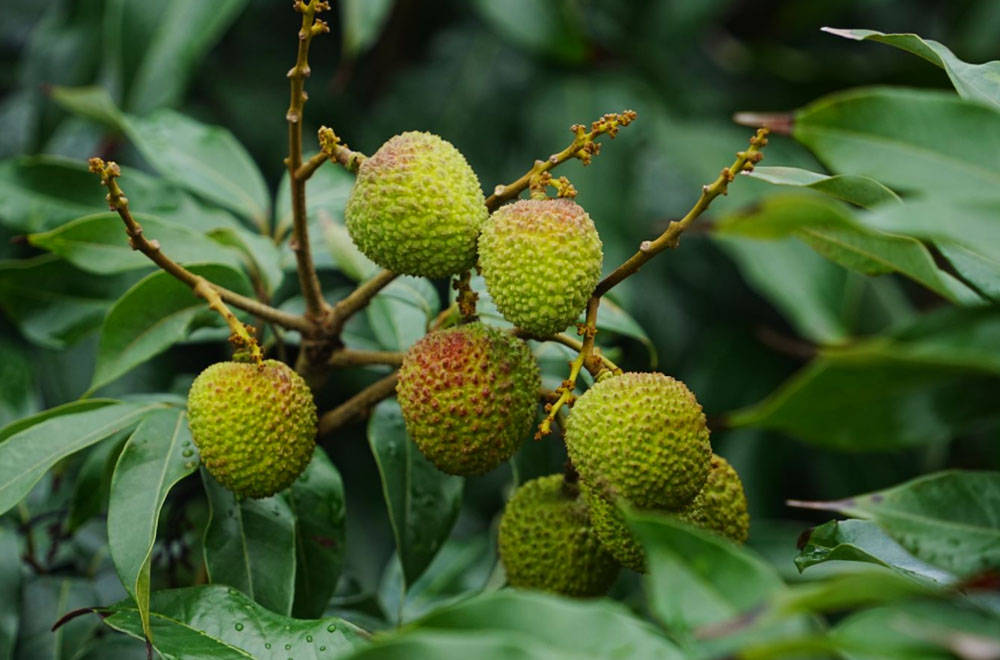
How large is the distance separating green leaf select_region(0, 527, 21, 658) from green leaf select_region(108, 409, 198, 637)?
0.21 m

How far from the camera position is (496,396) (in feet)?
2.59

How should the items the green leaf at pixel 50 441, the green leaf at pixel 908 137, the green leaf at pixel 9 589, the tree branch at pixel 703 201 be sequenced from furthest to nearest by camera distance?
the green leaf at pixel 9 589, the green leaf at pixel 50 441, the tree branch at pixel 703 201, the green leaf at pixel 908 137

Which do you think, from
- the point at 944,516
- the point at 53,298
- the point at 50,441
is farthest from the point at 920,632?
the point at 53,298

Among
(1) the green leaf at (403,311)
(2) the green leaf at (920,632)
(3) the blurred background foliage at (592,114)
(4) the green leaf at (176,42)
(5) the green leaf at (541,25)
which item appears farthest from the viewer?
(5) the green leaf at (541,25)

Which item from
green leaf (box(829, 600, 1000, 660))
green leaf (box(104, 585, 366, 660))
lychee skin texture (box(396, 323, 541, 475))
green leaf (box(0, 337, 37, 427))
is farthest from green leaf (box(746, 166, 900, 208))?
green leaf (box(0, 337, 37, 427))

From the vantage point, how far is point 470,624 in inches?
19.8

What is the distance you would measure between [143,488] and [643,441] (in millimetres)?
409

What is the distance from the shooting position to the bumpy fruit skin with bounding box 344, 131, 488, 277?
2.52 ft

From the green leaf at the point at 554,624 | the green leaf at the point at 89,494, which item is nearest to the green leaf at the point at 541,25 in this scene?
the green leaf at the point at 89,494

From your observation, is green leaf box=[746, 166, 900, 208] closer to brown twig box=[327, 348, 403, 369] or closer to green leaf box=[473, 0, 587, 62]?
brown twig box=[327, 348, 403, 369]

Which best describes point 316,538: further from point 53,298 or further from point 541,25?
point 541,25

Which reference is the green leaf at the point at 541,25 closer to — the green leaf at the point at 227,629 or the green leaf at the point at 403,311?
the green leaf at the point at 403,311

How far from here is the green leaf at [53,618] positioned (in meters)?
0.99

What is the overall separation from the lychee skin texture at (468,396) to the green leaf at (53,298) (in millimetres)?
501
